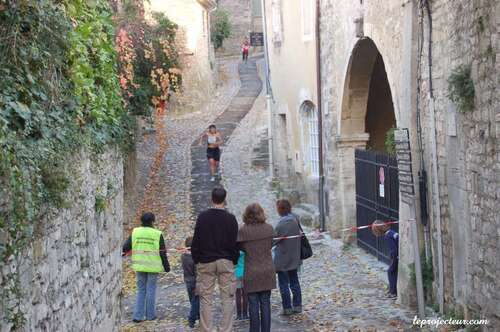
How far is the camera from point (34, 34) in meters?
5.59

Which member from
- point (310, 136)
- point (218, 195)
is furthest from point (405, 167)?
point (310, 136)

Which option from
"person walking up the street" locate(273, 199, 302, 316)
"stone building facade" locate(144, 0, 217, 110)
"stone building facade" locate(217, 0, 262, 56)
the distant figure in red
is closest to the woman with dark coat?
"person walking up the street" locate(273, 199, 302, 316)

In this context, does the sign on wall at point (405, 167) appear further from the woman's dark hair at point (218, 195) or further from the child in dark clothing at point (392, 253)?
the woman's dark hair at point (218, 195)

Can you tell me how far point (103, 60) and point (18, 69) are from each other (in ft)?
10.1

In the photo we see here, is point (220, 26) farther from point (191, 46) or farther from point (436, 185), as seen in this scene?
point (436, 185)

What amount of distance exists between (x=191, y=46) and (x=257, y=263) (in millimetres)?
22802

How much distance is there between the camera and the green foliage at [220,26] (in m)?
42.9

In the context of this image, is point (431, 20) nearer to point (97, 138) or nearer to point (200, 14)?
point (97, 138)

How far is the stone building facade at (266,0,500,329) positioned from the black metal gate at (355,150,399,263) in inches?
65.7

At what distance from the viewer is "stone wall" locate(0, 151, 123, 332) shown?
483 centimetres

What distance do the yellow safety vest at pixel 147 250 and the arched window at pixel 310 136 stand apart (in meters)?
8.38

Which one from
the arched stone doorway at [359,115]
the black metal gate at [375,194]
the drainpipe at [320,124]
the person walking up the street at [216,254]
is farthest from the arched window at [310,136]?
the person walking up the street at [216,254]

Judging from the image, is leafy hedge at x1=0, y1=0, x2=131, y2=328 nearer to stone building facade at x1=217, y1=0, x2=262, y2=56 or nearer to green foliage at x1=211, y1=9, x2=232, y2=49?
green foliage at x1=211, y1=9, x2=232, y2=49

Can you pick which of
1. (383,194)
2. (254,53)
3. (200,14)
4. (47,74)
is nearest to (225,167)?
(383,194)
